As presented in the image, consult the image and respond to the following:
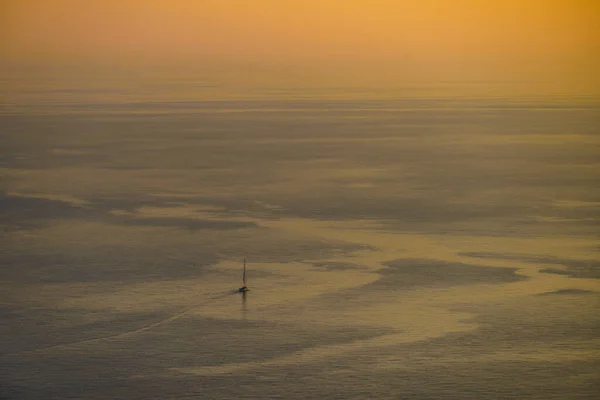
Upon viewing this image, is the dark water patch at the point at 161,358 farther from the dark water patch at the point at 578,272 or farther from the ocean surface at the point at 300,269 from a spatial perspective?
the dark water patch at the point at 578,272

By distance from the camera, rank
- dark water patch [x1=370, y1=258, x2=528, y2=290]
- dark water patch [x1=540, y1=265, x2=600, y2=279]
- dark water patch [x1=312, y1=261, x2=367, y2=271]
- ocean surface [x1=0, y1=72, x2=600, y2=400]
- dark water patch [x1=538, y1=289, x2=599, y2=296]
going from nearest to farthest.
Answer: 1. ocean surface [x1=0, y1=72, x2=600, y2=400]
2. dark water patch [x1=538, y1=289, x2=599, y2=296]
3. dark water patch [x1=370, y1=258, x2=528, y2=290]
4. dark water patch [x1=540, y1=265, x2=600, y2=279]
5. dark water patch [x1=312, y1=261, x2=367, y2=271]

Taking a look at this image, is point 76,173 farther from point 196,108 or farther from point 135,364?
point 196,108

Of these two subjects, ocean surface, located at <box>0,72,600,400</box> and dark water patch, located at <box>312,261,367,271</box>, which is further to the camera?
dark water patch, located at <box>312,261,367,271</box>

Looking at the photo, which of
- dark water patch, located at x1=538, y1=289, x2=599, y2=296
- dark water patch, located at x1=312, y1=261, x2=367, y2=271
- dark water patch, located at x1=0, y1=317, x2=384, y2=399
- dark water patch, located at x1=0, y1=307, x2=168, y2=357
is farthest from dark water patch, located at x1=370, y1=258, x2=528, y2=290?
dark water patch, located at x1=0, y1=307, x2=168, y2=357

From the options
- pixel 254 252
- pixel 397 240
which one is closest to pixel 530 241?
pixel 397 240

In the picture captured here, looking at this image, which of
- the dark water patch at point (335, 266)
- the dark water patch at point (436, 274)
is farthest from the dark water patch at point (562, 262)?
the dark water patch at point (335, 266)

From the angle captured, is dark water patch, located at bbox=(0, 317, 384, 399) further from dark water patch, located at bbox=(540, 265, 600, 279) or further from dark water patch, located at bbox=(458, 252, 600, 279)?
dark water patch, located at bbox=(458, 252, 600, 279)

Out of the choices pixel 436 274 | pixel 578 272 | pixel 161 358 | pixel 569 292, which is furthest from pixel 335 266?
pixel 161 358

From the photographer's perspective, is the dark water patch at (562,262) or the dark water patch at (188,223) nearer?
the dark water patch at (562,262)
